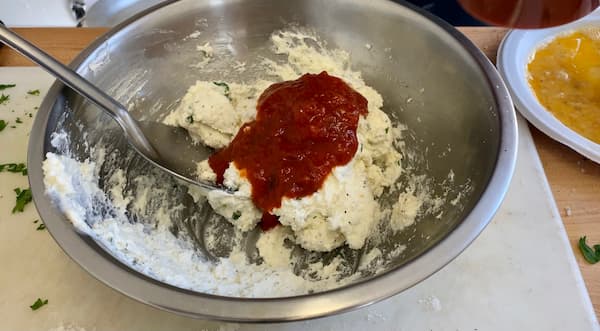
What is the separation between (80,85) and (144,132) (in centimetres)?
22

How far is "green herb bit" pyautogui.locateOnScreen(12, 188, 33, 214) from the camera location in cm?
126

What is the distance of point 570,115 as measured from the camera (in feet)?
4.56

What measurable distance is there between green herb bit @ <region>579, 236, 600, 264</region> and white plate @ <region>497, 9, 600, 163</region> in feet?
0.77

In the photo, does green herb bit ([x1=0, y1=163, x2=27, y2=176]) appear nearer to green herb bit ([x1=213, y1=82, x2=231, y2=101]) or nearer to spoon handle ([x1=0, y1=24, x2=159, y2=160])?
spoon handle ([x1=0, y1=24, x2=159, y2=160])

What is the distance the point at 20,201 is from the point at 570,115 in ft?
4.88

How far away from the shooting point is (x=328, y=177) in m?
1.14

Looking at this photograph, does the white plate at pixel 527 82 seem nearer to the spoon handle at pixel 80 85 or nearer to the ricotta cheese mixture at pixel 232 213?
the ricotta cheese mixture at pixel 232 213

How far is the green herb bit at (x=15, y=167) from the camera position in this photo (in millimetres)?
1340

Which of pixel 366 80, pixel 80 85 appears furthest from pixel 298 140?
pixel 80 85

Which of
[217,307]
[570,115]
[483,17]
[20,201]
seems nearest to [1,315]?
[20,201]

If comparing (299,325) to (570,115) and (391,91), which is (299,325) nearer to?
(391,91)

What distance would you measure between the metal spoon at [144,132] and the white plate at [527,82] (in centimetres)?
85

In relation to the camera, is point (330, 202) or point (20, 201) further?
point (20, 201)

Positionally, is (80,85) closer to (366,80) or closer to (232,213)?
(232,213)
